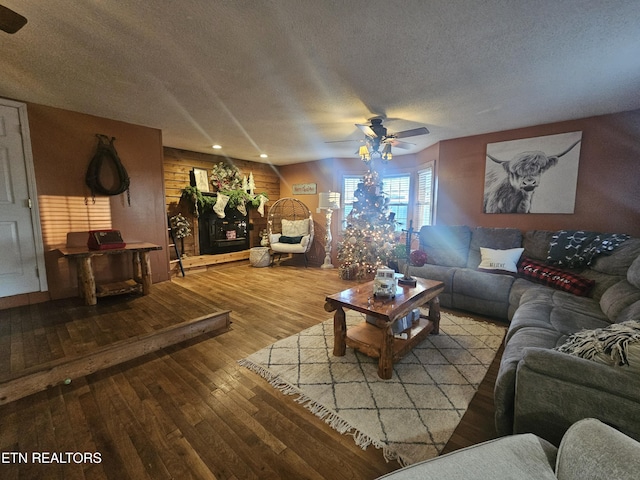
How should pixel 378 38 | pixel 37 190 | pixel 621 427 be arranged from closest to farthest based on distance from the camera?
1. pixel 621 427
2. pixel 378 38
3. pixel 37 190

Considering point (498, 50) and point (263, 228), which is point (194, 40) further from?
point (263, 228)

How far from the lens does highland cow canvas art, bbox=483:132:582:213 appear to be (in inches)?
133

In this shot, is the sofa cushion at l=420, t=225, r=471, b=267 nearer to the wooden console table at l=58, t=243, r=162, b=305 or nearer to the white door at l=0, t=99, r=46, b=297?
the wooden console table at l=58, t=243, r=162, b=305

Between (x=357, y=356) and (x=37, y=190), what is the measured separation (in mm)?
4004

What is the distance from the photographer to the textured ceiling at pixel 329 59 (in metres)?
1.60

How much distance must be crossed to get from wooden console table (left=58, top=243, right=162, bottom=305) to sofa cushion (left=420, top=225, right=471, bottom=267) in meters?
3.83

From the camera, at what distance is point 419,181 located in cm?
523

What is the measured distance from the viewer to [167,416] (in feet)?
5.41

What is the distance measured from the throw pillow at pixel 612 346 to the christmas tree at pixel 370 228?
10.4ft

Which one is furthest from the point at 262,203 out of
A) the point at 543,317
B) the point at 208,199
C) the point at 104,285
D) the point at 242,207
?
the point at 543,317

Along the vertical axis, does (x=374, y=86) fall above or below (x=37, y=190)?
above

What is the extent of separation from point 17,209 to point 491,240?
18.8 feet

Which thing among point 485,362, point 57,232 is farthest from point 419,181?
point 57,232

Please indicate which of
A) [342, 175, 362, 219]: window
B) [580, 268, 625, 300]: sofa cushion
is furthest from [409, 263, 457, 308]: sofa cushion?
[342, 175, 362, 219]: window
